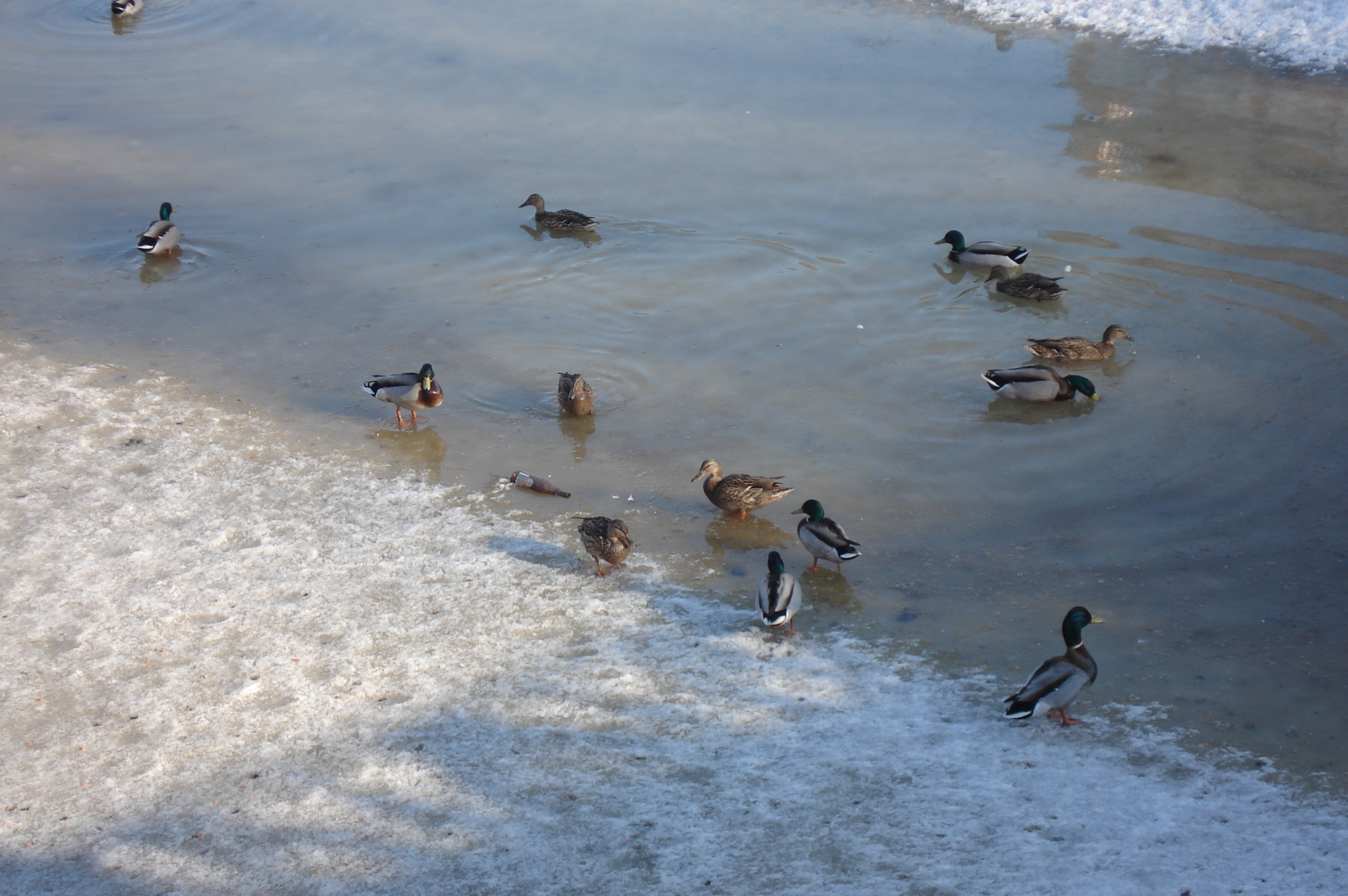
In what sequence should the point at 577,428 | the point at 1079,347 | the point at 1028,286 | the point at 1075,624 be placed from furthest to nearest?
the point at 1028,286, the point at 1079,347, the point at 577,428, the point at 1075,624

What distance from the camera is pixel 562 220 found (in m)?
13.4

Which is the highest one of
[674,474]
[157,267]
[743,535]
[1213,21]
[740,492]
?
[1213,21]

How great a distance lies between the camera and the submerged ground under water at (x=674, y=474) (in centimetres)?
575

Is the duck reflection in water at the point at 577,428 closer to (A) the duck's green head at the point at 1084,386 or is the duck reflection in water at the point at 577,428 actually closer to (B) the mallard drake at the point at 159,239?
(A) the duck's green head at the point at 1084,386

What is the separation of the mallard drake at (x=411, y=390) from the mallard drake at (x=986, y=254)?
20.8 ft

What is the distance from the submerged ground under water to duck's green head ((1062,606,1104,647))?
0.45 meters

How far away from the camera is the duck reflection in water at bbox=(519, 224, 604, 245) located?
13422 millimetres

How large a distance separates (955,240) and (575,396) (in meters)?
5.50

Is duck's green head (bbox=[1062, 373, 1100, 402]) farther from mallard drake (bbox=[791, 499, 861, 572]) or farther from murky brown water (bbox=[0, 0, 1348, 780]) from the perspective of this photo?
mallard drake (bbox=[791, 499, 861, 572])

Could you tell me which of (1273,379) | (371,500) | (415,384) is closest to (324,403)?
(415,384)

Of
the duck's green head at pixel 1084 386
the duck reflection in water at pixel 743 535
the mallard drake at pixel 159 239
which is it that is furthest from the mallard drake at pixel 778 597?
the mallard drake at pixel 159 239

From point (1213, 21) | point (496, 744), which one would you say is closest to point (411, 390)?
point (496, 744)

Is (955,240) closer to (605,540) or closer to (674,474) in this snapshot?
(674,474)

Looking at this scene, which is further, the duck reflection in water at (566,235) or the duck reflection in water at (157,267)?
the duck reflection in water at (566,235)
